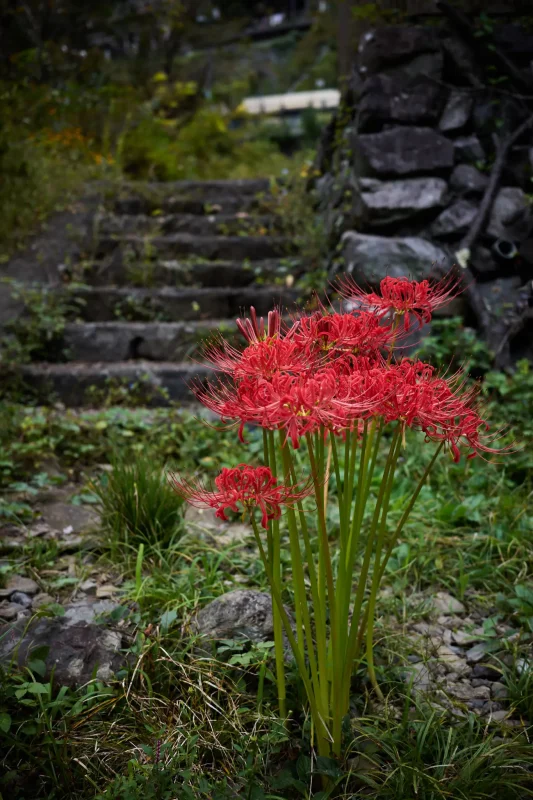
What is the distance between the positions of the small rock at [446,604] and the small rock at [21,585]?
1445 mm

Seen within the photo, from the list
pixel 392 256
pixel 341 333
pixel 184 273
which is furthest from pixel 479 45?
pixel 341 333

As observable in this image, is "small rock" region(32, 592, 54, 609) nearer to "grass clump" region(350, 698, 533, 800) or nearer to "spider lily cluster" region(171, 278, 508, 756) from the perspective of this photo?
"spider lily cluster" region(171, 278, 508, 756)

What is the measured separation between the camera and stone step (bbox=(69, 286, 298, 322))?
4754mm

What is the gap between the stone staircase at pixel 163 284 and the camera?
13.8 feet

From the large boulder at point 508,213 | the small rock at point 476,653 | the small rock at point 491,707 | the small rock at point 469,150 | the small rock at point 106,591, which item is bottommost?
the small rock at point 476,653

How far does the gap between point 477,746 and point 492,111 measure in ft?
13.7

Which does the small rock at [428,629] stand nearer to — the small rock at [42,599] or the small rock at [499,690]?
the small rock at [499,690]

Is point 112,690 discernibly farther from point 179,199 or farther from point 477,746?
point 179,199

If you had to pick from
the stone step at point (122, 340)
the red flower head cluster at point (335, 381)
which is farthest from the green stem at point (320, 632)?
the stone step at point (122, 340)

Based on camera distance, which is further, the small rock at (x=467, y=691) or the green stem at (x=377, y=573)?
the small rock at (x=467, y=691)

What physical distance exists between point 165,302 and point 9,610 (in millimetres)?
3078

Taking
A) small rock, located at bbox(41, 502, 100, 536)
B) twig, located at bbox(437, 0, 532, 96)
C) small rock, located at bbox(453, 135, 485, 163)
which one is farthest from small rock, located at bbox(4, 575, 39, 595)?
twig, located at bbox(437, 0, 532, 96)

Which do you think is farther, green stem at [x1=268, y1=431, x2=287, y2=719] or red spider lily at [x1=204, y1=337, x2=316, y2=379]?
green stem at [x1=268, y1=431, x2=287, y2=719]

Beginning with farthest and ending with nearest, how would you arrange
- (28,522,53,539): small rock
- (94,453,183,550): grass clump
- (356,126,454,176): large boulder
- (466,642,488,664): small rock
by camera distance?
1. (356,126,454,176): large boulder
2. (28,522,53,539): small rock
3. (94,453,183,550): grass clump
4. (466,642,488,664): small rock
